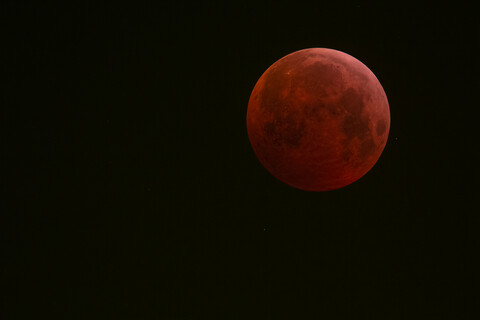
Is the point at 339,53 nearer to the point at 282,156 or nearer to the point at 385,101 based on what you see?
the point at 385,101

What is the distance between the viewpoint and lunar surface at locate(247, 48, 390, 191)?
167 inches

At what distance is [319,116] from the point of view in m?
4.22

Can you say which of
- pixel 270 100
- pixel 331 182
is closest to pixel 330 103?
pixel 270 100

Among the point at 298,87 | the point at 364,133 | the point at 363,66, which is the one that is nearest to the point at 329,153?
the point at 364,133

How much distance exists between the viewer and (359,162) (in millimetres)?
4539

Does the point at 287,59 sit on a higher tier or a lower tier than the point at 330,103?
higher

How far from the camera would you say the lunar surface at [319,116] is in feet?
13.9

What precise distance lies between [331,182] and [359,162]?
333 mm

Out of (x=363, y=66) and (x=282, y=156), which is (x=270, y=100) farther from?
(x=363, y=66)

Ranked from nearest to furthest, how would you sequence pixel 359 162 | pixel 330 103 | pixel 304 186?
pixel 330 103 < pixel 359 162 < pixel 304 186

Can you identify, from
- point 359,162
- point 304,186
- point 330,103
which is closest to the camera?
point 330,103

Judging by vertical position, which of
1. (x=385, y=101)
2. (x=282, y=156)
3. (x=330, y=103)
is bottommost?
(x=282, y=156)

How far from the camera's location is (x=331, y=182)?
469 cm

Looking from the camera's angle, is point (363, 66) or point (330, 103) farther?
point (363, 66)
